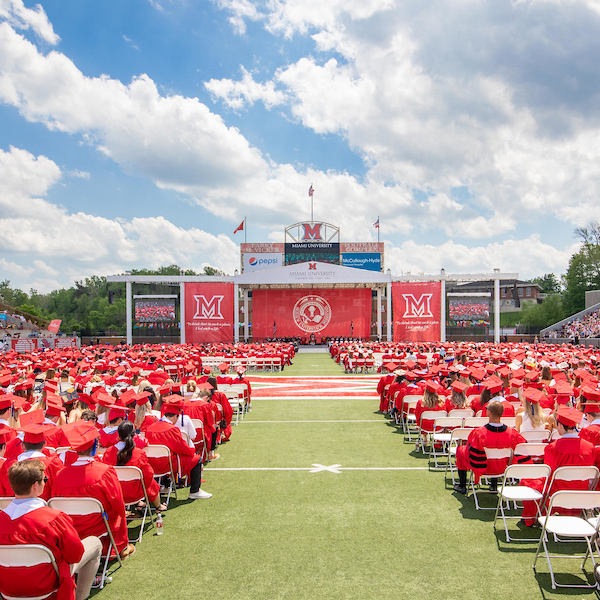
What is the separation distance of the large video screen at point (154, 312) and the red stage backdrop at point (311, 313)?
734 cm

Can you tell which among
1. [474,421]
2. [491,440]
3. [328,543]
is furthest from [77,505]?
[474,421]

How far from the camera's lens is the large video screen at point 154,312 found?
1337 inches

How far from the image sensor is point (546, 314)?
55.8 m

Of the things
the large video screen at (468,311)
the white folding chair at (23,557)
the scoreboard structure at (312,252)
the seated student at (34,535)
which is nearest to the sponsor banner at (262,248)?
the scoreboard structure at (312,252)

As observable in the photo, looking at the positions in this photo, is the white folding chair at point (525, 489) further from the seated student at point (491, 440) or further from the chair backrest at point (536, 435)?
the chair backrest at point (536, 435)

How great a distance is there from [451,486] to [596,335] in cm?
3371

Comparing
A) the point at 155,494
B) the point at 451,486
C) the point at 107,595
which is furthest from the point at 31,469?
the point at 451,486

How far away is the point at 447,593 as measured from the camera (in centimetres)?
347

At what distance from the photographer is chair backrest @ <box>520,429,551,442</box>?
5.54 m

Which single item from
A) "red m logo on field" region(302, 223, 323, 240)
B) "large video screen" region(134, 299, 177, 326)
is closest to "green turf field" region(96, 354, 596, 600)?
"large video screen" region(134, 299, 177, 326)

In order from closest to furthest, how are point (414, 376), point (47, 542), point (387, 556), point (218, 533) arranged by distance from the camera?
point (47, 542)
point (387, 556)
point (218, 533)
point (414, 376)

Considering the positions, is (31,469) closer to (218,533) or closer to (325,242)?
(218,533)

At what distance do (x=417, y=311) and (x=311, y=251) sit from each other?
2406 cm

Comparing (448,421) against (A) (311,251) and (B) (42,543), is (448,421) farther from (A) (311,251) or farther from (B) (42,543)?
(A) (311,251)
